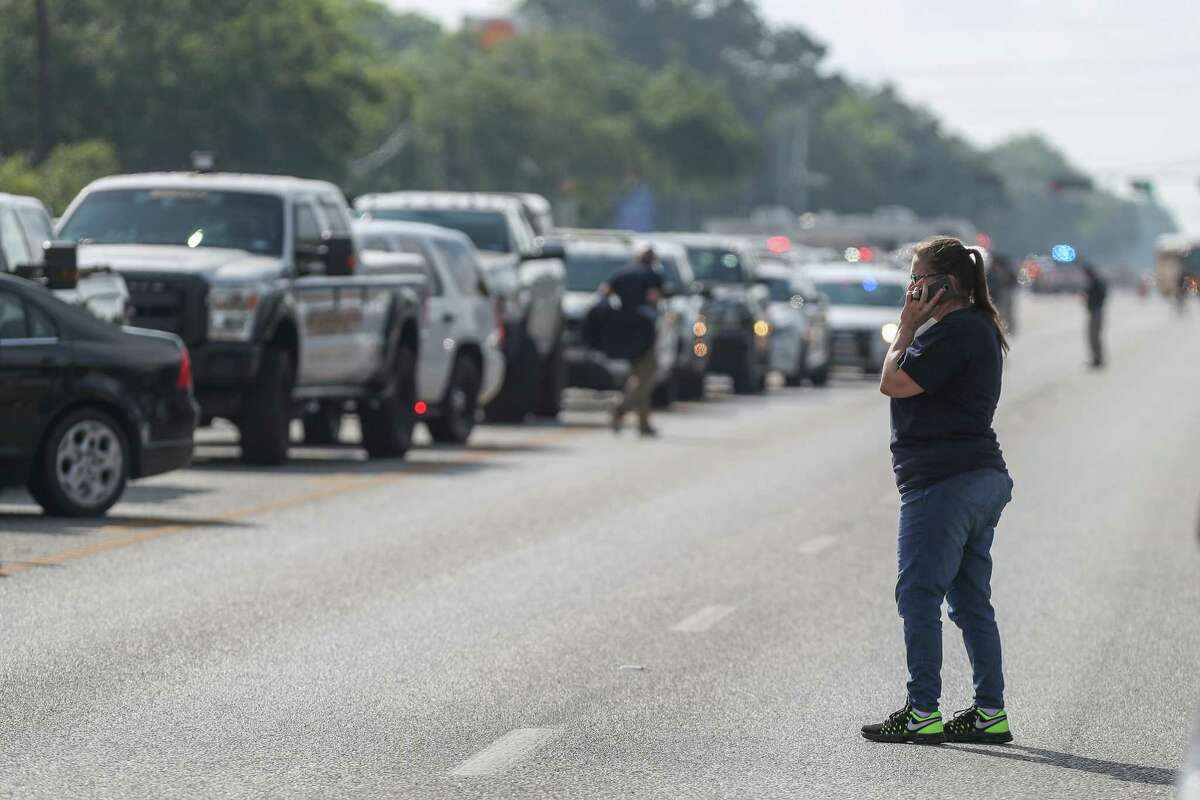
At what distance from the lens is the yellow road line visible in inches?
559

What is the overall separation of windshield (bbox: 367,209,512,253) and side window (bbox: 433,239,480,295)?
3.08 m

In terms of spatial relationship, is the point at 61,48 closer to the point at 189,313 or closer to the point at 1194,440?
the point at 1194,440

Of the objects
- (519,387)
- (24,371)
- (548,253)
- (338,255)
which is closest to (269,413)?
(338,255)

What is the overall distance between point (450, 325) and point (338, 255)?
3.92 m

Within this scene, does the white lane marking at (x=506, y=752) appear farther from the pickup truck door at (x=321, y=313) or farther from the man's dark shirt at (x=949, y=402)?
the pickup truck door at (x=321, y=313)

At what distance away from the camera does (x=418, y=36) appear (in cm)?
17950

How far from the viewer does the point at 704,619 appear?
12.5 metres

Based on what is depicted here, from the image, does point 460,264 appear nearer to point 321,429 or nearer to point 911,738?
point 321,429

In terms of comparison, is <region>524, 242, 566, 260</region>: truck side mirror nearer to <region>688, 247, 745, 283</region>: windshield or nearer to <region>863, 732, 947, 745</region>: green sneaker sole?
<region>688, 247, 745, 283</region>: windshield

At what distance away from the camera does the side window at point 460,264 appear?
2522 cm

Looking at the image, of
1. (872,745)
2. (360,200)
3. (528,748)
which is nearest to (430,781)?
(528,748)

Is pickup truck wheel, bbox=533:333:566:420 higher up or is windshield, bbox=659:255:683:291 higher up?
windshield, bbox=659:255:683:291

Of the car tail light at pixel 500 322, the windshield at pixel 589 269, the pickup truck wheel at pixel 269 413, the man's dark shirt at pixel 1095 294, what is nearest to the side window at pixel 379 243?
the car tail light at pixel 500 322

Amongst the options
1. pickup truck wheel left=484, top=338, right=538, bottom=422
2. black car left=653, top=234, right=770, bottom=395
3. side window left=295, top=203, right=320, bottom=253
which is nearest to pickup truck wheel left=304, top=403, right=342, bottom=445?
side window left=295, top=203, right=320, bottom=253
